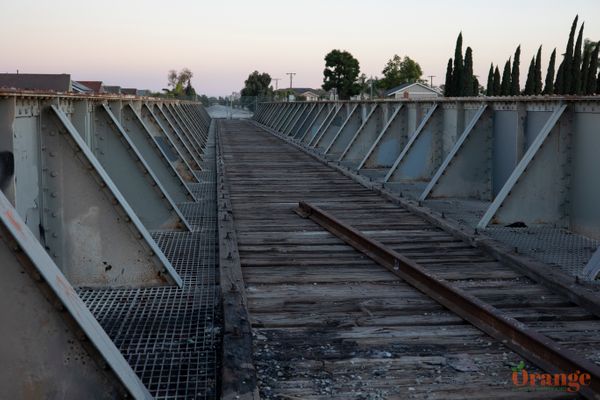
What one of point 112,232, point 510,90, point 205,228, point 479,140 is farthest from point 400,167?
point 510,90

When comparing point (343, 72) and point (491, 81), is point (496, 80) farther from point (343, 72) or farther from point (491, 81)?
point (343, 72)

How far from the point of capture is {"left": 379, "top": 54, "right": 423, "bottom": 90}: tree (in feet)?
401

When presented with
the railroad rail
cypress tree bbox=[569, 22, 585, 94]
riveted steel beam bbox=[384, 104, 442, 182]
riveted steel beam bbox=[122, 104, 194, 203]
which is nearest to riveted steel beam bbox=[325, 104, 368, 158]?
the railroad rail

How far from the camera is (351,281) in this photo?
21.9ft

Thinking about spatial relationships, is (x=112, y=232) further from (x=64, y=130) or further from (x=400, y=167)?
(x=400, y=167)

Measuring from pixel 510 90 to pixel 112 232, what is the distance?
56.8 meters

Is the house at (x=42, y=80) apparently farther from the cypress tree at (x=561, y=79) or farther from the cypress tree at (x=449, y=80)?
the cypress tree at (x=561, y=79)

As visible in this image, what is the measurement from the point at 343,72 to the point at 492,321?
4026 inches

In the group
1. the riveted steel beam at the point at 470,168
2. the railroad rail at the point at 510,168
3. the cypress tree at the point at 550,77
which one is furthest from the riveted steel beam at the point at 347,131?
the cypress tree at the point at 550,77

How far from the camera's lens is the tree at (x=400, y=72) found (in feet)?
401

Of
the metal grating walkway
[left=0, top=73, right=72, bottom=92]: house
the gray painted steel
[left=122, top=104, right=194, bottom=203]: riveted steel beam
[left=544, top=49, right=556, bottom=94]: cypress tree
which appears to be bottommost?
the metal grating walkway

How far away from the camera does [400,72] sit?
124188 millimetres

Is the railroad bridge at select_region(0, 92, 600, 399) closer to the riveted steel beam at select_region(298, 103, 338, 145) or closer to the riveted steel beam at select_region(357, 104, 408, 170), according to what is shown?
the riveted steel beam at select_region(357, 104, 408, 170)

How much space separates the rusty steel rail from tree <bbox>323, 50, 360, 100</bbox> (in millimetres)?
98329
